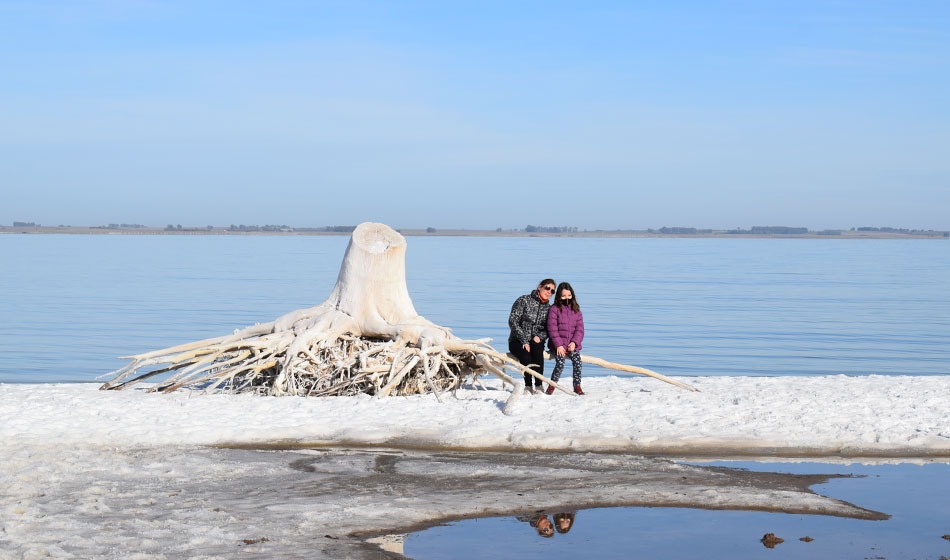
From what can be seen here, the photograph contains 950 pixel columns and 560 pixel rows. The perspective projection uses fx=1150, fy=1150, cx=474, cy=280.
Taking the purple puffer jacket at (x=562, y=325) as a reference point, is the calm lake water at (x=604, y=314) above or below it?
below

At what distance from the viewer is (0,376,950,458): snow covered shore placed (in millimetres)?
12297

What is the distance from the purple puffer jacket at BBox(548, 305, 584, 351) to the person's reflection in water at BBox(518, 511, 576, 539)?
243 inches

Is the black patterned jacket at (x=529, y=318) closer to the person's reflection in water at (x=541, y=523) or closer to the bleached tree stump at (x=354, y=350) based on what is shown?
the bleached tree stump at (x=354, y=350)

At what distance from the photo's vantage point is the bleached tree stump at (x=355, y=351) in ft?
51.8

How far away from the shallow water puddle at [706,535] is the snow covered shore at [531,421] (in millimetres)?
2523

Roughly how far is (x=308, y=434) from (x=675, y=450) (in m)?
4.01

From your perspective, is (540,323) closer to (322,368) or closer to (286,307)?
(322,368)

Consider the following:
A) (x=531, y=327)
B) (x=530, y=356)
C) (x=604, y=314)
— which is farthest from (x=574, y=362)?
(x=604, y=314)

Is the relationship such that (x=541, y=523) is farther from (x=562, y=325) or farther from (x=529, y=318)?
Answer: (x=529, y=318)

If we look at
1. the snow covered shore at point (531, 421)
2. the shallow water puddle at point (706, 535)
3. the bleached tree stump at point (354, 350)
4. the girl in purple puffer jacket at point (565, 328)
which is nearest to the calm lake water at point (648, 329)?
the shallow water puddle at point (706, 535)

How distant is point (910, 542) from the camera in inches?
335

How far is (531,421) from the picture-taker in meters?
13.4

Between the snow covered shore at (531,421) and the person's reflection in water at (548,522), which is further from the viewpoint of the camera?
the snow covered shore at (531,421)

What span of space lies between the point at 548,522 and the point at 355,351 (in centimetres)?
785
